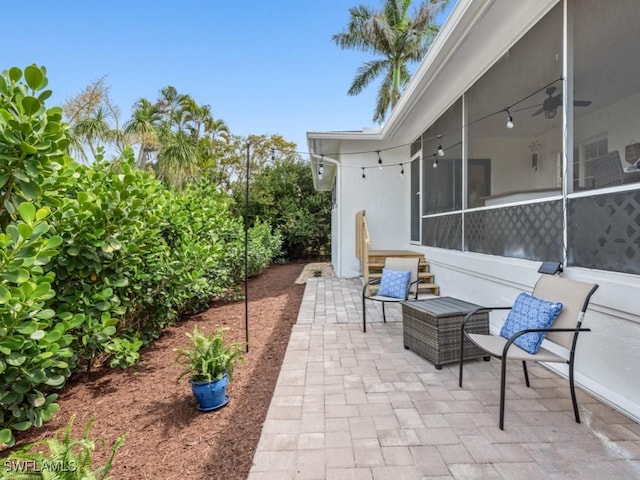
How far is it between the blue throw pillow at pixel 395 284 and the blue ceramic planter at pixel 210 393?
251 centimetres

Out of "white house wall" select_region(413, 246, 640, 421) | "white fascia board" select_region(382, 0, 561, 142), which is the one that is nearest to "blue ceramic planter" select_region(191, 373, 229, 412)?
"white house wall" select_region(413, 246, 640, 421)

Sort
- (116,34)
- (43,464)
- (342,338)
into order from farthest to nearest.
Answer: (116,34) < (342,338) < (43,464)

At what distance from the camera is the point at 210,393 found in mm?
2600

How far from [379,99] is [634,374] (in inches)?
678

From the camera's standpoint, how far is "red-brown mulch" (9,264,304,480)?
205 cm

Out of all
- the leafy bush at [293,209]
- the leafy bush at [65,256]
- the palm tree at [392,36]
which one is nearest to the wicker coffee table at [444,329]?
the leafy bush at [65,256]

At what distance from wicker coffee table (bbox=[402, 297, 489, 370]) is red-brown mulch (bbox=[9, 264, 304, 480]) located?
4.94 ft

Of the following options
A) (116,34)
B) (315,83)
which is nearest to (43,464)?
(116,34)

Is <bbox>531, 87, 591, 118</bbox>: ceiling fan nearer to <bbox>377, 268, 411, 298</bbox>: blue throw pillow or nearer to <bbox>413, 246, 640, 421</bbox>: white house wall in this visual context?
<bbox>413, 246, 640, 421</bbox>: white house wall

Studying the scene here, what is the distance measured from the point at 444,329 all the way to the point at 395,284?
1.38 metres

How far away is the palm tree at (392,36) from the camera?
15.3 meters

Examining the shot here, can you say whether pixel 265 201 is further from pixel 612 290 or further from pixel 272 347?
pixel 612 290

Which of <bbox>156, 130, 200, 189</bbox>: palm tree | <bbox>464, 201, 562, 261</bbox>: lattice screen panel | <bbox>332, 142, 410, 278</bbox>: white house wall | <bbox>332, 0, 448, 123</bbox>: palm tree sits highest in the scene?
<bbox>332, 0, 448, 123</bbox>: palm tree

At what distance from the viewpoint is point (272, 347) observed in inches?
158
